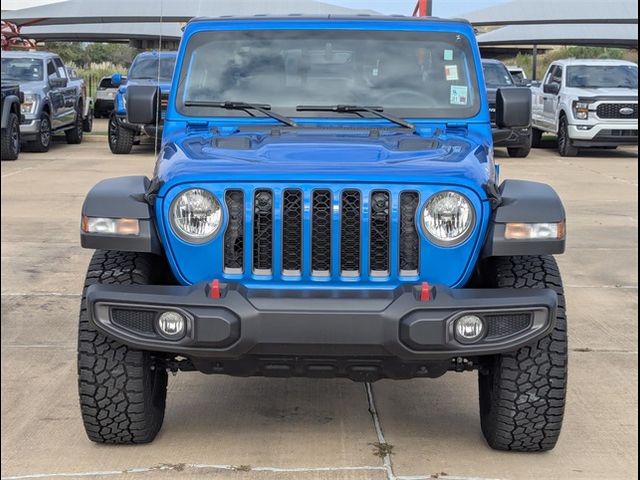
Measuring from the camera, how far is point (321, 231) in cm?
430

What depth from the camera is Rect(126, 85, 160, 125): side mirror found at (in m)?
5.60

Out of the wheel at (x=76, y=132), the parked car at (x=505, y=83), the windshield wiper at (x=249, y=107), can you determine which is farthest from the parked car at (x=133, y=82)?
the windshield wiper at (x=249, y=107)

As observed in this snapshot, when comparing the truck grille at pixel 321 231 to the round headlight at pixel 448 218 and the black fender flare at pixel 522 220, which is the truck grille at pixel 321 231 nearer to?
the round headlight at pixel 448 218

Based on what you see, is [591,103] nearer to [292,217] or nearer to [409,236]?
[409,236]

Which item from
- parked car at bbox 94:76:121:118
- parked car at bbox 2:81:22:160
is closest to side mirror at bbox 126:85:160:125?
parked car at bbox 2:81:22:160

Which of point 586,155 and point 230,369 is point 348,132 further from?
point 586,155

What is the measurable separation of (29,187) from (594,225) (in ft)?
22.4

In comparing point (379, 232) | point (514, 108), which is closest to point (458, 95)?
point (514, 108)

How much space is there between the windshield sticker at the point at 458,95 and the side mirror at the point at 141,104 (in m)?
1.45

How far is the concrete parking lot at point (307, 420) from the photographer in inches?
179

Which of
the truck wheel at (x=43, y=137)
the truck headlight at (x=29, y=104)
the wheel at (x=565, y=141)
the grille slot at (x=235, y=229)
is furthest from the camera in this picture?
the wheel at (x=565, y=141)

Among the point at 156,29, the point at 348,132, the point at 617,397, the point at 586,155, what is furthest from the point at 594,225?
the point at 156,29

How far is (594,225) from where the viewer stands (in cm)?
1135

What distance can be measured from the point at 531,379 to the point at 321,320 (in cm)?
94
